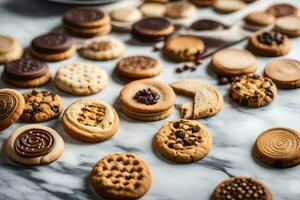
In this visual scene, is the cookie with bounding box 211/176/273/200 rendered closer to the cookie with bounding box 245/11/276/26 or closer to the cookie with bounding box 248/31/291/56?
the cookie with bounding box 248/31/291/56

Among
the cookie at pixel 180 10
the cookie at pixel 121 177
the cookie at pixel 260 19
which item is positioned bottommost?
the cookie at pixel 121 177

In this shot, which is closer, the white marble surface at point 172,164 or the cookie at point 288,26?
the white marble surface at point 172,164

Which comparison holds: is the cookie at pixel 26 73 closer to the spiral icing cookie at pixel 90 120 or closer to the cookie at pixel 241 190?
the spiral icing cookie at pixel 90 120

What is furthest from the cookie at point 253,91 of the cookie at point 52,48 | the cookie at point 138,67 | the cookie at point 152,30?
the cookie at point 52,48

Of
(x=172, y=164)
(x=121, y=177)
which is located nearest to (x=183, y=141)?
(x=172, y=164)

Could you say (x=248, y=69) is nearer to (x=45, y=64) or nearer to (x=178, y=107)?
A: (x=178, y=107)

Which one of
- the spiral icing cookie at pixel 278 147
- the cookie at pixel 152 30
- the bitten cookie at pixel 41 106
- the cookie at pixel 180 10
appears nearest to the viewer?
the spiral icing cookie at pixel 278 147
